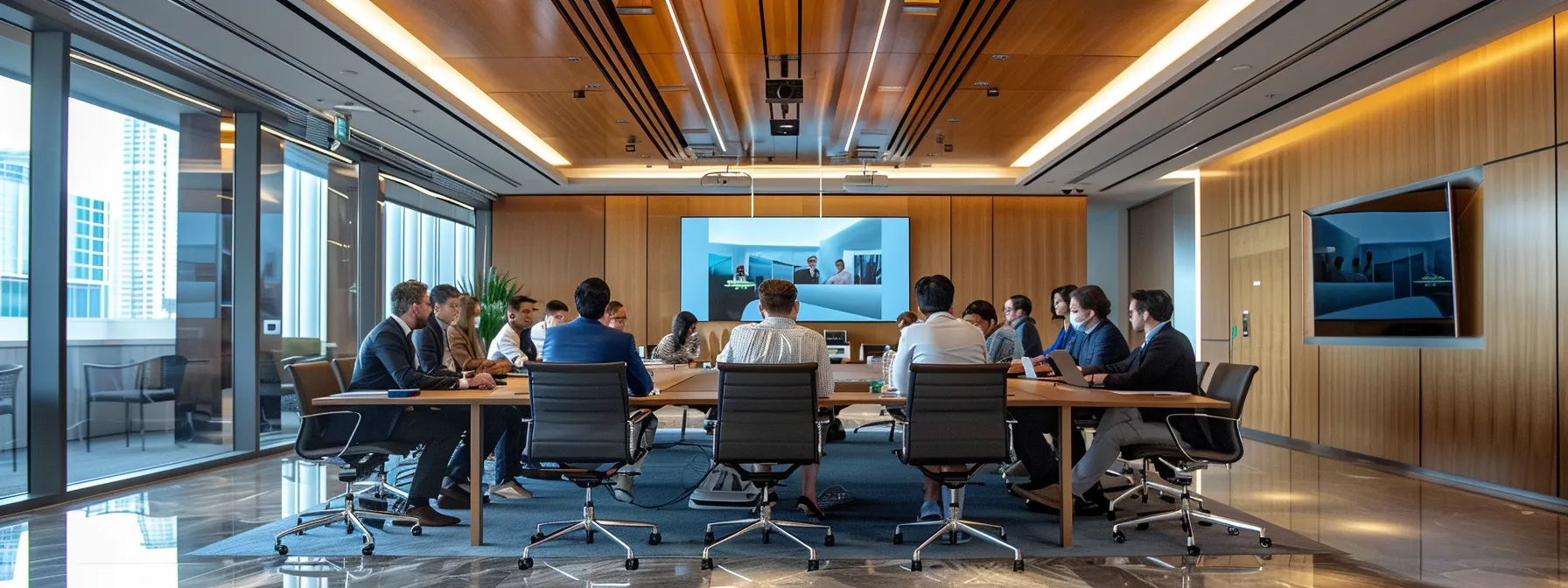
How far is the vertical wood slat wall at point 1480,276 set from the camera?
5801mm

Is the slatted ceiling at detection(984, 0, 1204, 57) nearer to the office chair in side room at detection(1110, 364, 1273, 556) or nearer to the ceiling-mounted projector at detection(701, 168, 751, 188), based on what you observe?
the office chair in side room at detection(1110, 364, 1273, 556)

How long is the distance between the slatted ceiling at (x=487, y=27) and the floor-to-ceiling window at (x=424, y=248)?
3889 mm

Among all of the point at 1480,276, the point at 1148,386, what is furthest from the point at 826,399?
the point at 1480,276

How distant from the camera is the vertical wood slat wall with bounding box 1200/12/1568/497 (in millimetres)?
5801

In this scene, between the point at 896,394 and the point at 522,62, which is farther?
the point at 522,62

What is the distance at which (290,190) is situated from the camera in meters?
8.26

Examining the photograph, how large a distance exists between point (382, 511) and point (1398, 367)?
714 centimetres

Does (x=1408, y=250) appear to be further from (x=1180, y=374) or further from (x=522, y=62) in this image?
(x=522, y=62)

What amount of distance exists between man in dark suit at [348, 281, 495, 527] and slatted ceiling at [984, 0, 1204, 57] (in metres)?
3.77

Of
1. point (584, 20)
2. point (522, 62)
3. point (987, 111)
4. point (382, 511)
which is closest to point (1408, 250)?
point (987, 111)

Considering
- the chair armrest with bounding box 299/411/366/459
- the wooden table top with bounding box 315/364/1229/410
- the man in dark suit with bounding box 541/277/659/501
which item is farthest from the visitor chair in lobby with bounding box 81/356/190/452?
the man in dark suit with bounding box 541/277/659/501

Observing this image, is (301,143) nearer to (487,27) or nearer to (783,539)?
(487,27)

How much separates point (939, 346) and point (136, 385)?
596 cm

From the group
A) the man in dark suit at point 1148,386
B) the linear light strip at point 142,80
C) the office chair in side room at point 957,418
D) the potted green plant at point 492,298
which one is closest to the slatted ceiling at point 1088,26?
the man in dark suit at point 1148,386
